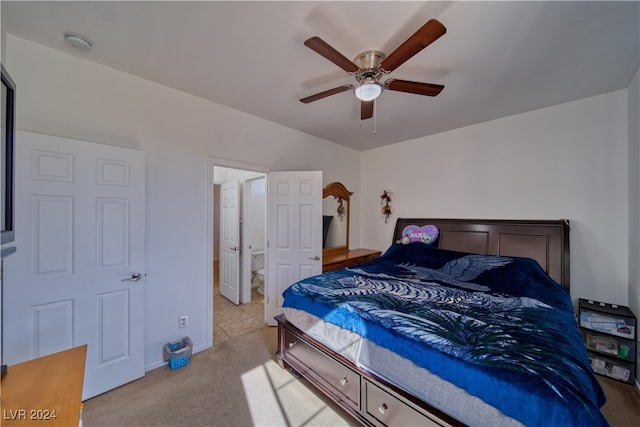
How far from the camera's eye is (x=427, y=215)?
3.79 metres

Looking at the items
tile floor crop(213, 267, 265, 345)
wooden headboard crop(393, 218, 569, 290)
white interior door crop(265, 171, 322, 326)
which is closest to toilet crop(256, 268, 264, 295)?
tile floor crop(213, 267, 265, 345)

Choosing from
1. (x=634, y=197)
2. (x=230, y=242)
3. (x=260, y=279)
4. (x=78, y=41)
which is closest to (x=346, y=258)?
(x=260, y=279)

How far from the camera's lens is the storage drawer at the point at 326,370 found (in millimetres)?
1699

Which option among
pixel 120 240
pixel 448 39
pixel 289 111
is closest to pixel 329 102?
pixel 289 111

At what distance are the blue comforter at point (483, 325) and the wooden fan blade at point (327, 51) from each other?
5.45 feet

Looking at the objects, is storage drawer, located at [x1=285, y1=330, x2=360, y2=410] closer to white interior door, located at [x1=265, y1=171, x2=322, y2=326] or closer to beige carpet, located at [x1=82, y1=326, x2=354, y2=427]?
beige carpet, located at [x1=82, y1=326, x2=354, y2=427]

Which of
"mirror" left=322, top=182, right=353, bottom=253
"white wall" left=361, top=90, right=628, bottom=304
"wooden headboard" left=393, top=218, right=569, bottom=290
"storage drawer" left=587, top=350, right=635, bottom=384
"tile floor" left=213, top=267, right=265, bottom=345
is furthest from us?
"mirror" left=322, top=182, right=353, bottom=253

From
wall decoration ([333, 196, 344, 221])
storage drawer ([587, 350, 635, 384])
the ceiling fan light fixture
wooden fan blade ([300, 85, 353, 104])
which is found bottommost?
storage drawer ([587, 350, 635, 384])

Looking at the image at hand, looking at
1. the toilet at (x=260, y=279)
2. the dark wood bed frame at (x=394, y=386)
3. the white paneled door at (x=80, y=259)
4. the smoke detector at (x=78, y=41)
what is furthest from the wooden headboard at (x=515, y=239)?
the smoke detector at (x=78, y=41)

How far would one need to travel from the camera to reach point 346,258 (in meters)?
3.77

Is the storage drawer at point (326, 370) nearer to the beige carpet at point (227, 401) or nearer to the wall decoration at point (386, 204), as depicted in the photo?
the beige carpet at point (227, 401)

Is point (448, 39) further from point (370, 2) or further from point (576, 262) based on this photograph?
point (576, 262)

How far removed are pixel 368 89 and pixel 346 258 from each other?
2525 millimetres

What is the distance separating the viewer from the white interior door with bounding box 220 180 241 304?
3941mm
